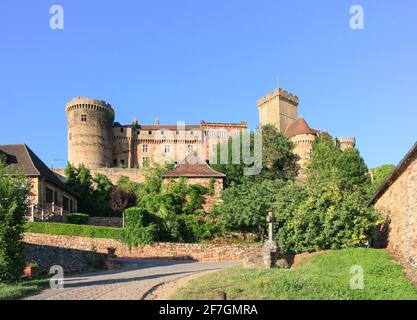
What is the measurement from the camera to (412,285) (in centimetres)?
1581

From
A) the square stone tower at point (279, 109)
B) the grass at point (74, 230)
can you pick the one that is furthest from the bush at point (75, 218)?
the square stone tower at point (279, 109)

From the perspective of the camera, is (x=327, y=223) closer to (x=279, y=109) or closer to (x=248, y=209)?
(x=248, y=209)

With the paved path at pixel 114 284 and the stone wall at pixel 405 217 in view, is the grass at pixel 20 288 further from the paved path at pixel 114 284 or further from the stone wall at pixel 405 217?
the stone wall at pixel 405 217

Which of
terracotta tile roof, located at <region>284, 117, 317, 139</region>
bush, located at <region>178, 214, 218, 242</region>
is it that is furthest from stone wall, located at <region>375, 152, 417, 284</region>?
terracotta tile roof, located at <region>284, 117, 317, 139</region>

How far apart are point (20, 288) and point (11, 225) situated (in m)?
3.12

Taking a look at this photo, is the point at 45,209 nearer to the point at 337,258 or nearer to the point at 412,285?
the point at 337,258

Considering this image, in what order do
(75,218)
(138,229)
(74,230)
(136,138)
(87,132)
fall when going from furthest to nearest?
(136,138) < (87,132) < (75,218) < (74,230) < (138,229)

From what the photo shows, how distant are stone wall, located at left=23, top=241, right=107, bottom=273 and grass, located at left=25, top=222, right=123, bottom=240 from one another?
6680 millimetres

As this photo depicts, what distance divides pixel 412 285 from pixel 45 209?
84.0ft

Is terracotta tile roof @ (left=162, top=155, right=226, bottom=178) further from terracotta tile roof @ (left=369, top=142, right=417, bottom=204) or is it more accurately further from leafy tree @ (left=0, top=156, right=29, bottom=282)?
leafy tree @ (left=0, top=156, right=29, bottom=282)

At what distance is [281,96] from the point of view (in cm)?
8319

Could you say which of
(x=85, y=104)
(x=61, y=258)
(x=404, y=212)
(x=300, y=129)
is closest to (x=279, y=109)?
(x=300, y=129)

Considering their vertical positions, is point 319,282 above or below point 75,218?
below

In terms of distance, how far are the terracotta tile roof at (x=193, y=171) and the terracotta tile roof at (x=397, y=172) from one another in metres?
14.7
